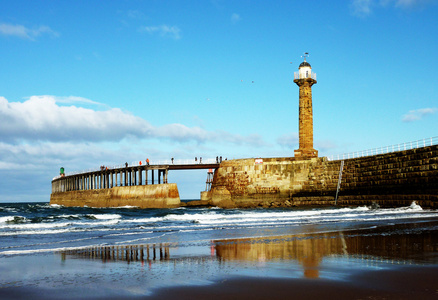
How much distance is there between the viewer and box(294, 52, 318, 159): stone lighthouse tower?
47.9 metres

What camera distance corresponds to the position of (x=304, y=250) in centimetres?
977

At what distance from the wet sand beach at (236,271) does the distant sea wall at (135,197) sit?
35.0 meters

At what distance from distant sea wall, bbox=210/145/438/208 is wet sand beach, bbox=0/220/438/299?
70.0ft

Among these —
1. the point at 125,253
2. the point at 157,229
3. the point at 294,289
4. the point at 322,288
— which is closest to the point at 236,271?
the point at 294,289

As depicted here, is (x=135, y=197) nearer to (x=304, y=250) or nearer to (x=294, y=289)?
(x=304, y=250)

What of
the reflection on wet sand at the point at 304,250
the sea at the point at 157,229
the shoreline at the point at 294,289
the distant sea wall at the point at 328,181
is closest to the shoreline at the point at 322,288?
the shoreline at the point at 294,289

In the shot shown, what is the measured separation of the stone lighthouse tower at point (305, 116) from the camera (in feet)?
157

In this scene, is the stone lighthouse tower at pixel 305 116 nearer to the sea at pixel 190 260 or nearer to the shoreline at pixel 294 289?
the sea at pixel 190 260

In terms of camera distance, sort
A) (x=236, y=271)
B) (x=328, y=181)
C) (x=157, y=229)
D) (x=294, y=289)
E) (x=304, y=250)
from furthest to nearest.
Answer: (x=328, y=181) → (x=157, y=229) → (x=304, y=250) → (x=236, y=271) → (x=294, y=289)

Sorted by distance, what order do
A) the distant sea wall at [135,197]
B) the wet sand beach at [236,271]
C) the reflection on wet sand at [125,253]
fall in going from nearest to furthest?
the wet sand beach at [236,271]
the reflection on wet sand at [125,253]
the distant sea wall at [135,197]

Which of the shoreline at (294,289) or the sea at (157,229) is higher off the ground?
the shoreline at (294,289)

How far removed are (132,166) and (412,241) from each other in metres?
46.8

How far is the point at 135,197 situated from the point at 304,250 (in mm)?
41508

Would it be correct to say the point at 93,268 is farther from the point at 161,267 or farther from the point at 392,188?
the point at 392,188
